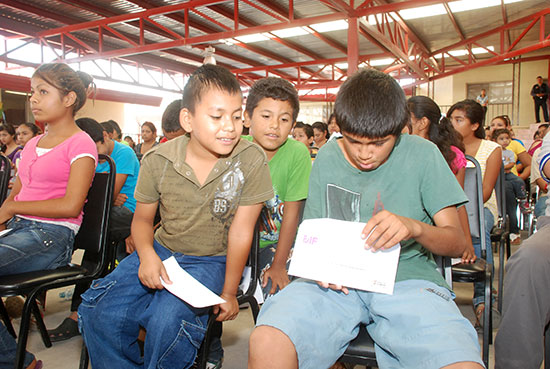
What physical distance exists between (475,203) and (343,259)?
1.37 meters

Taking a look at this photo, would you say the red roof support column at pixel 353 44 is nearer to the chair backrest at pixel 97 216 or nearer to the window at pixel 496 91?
the chair backrest at pixel 97 216

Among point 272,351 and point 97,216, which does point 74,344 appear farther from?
point 272,351

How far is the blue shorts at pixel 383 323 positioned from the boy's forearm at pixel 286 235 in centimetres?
51

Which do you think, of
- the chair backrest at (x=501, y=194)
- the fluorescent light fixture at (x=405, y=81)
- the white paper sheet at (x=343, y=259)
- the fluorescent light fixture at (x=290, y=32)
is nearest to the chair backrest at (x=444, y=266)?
the white paper sheet at (x=343, y=259)

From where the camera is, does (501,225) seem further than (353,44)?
No

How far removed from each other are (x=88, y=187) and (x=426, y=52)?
42.6ft

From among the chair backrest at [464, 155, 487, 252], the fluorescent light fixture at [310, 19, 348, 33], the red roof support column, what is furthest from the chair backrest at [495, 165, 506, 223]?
the fluorescent light fixture at [310, 19, 348, 33]

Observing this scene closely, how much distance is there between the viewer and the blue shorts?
40.0 inches

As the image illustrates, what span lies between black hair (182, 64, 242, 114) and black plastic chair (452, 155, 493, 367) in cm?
127

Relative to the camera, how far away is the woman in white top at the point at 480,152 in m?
2.62

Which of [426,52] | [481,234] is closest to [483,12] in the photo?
[426,52]

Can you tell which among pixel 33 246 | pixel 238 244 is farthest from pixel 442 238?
pixel 33 246

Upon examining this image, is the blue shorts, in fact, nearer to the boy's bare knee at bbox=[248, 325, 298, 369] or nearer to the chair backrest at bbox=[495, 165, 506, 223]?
the boy's bare knee at bbox=[248, 325, 298, 369]

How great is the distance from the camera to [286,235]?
5.88 feet
